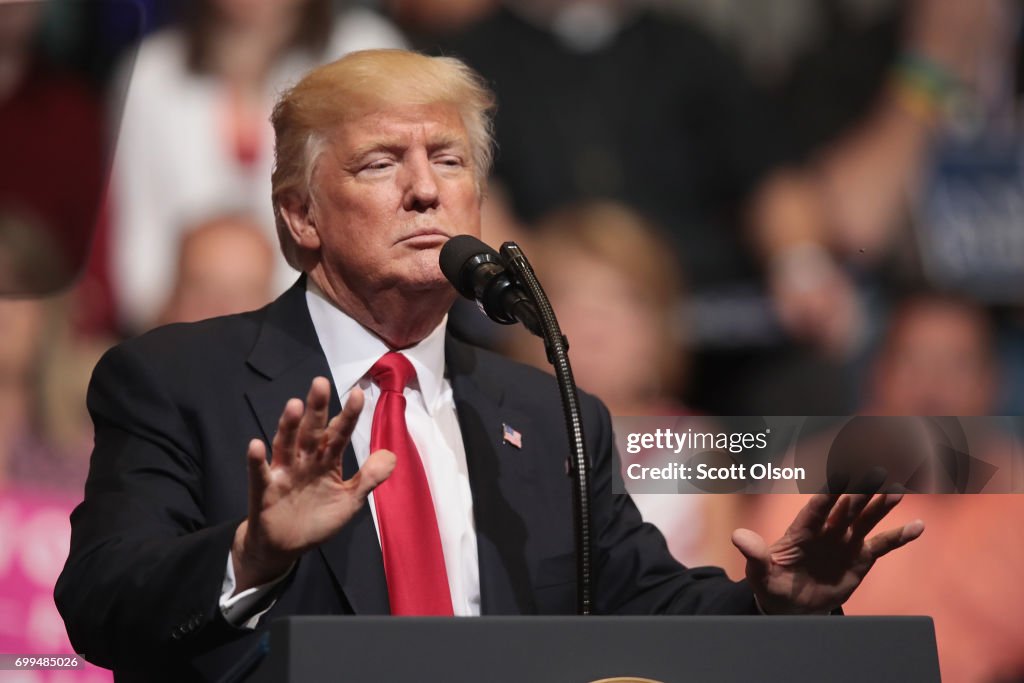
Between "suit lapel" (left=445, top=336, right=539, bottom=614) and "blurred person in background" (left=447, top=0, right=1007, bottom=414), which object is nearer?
"suit lapel" (left=445, top=336, right=539, bottom=614)

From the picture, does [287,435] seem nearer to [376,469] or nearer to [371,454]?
[376,469]

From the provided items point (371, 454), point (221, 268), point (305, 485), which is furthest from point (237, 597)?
point (221, 268)

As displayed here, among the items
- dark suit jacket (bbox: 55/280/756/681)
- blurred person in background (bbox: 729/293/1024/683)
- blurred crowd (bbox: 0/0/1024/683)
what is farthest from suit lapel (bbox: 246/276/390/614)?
blurred person in background (bbox: 729/293/1024/683)

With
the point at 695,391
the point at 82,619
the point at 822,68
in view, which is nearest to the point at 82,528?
the point at 82,619

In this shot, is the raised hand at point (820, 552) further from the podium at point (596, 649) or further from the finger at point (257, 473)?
the finger at point (257, 473)

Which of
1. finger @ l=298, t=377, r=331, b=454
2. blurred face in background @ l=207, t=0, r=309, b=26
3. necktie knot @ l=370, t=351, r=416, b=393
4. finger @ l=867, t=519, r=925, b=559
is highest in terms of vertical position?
blurred face in background @ l=207, t=0, r=309, b=26

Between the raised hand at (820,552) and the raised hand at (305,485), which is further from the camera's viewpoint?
the raised hand at (820,552)

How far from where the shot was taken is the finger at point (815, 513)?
5.97 ft

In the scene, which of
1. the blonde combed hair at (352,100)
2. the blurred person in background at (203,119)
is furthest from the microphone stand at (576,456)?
the blurred person in background at (203,119)

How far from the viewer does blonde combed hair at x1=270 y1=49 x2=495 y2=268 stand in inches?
89.9

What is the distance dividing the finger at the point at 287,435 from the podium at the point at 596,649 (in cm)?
23

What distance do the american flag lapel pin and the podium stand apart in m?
0.83

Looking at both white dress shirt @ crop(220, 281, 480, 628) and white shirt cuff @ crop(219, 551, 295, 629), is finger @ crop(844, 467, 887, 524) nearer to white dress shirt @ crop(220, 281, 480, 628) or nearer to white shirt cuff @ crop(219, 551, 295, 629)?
white dress shirt @ crop(220, 281, 480, 628)

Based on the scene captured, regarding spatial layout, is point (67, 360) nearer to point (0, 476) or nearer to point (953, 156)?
point (0, 476)
